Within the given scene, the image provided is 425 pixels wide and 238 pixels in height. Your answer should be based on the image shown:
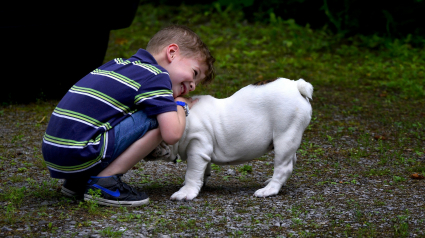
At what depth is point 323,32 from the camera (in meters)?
8.23

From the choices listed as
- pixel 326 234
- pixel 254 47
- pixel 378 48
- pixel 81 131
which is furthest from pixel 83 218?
pixel 378 48

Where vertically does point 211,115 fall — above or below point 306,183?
above

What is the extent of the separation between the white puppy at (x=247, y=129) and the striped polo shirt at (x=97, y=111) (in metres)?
0.35

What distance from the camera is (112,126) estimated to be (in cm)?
263

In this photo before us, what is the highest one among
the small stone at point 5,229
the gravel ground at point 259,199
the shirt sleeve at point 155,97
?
the shirt sleeve at point 155,97

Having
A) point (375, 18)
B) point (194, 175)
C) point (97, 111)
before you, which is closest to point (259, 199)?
point (194, 175)

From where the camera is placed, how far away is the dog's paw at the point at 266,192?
2902 millimetres

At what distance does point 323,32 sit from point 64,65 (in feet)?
15.1

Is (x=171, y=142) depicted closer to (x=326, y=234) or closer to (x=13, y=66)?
(x=326, y=234)

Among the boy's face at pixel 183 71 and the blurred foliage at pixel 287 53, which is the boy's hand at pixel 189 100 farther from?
the blurred foliage at pixel 287 53

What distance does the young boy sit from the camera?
256 centimetres

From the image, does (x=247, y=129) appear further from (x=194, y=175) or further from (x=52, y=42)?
(x=52, y=42)

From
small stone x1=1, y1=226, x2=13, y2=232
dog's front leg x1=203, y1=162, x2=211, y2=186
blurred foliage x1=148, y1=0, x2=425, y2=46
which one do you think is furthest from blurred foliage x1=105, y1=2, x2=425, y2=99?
small stone x1=1, y1=226, x2=13, y2=232

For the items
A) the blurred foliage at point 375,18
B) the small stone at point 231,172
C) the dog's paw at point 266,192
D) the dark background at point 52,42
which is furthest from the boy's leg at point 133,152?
the blurred foliage at point 375,18
